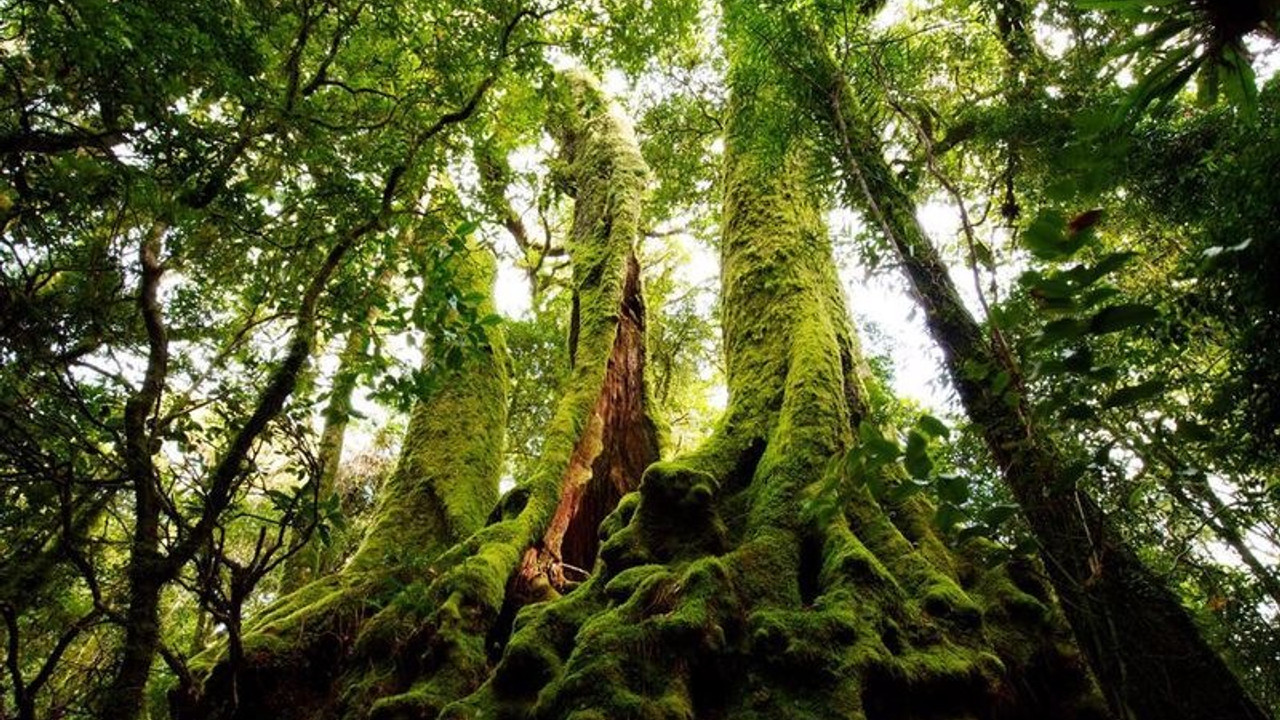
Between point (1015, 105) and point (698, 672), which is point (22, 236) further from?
point (1015, 105)

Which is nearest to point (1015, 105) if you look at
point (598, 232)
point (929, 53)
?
point (929, 53)

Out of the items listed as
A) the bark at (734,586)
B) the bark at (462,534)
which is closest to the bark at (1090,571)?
the bark at (734,586)

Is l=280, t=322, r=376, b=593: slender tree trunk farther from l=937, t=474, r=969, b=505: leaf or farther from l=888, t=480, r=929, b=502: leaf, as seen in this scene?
l=937, t=474, r=969, b=505: leaf

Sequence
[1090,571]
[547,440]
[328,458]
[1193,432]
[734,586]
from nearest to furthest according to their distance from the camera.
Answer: [1193,432], [1090,571], [734,586], [547,440], [328,458]

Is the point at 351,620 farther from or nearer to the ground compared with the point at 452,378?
nearer to the ground

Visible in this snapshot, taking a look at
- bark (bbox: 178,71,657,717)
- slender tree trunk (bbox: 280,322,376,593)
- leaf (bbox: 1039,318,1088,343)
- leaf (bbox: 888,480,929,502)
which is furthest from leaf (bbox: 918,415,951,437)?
bark (bbox: 178,71,657,717)

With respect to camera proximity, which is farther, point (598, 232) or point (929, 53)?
point (598, 232)

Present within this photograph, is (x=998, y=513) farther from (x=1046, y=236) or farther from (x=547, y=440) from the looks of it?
(x=547, y=440)

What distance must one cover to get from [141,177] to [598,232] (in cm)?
474

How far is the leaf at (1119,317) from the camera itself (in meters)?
1.27

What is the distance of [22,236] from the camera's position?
3510mm

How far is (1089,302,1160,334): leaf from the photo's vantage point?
1267mm

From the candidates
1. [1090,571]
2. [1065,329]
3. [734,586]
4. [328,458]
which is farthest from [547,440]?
[1065,329]

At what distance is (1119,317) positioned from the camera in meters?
1.31
